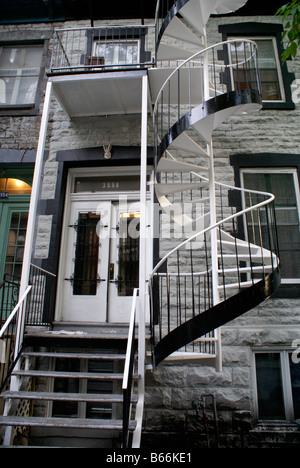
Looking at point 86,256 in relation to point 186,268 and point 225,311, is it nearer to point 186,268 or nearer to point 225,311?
point 186,268

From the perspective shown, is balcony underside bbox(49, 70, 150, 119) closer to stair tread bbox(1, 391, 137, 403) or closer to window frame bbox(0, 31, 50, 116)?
window frame bbox(0, 31, 50, 116)

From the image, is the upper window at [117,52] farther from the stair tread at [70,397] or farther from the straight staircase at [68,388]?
the stair tread at [70,397]

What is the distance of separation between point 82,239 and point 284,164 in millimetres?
3233

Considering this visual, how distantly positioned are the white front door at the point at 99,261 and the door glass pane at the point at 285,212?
1910 mm

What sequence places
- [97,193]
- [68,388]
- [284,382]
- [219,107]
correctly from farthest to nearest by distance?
[97,193] < [68,388] < [284,382] < [219,107]

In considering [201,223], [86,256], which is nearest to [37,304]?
[86,256]

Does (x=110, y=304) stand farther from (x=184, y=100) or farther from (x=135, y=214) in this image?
(x=184, y=100)

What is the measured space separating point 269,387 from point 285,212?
7.95 ft

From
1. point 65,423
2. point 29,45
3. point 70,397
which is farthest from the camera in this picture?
point 29,45

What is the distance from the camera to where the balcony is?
14.2 ft

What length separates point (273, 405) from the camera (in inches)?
156

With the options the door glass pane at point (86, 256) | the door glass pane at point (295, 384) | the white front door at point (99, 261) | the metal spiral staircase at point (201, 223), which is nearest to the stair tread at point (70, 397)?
the metal spiral staircase at point (201, 223)

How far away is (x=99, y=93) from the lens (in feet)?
15.2
